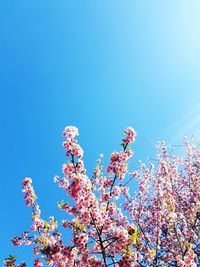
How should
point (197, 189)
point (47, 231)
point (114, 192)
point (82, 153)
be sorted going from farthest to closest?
point (197, 189)
point (47, 231)
point (114, 192)
point (82, 153)

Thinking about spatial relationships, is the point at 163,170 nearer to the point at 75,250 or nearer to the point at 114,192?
the point at 114,192

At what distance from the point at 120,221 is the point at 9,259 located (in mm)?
4366

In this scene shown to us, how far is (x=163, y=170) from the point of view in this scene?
564 inches

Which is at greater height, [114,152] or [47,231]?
[114,152]

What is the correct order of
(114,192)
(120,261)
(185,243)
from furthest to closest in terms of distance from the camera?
(185,243), (114,192), (120,261)

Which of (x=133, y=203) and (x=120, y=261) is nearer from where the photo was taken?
(x=120, y=261)

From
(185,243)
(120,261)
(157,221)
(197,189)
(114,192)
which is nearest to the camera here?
(120,261)

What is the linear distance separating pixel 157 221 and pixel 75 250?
19.7ft

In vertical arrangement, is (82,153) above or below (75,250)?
above

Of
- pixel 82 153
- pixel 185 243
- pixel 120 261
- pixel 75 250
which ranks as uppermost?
pixel 82 153

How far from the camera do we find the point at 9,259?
29.6 ft

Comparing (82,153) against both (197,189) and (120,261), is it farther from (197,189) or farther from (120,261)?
(197,189)

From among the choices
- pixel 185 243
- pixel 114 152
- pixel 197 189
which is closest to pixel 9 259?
pixel 114 152

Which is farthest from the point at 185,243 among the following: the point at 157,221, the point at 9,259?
the point at 9,259
